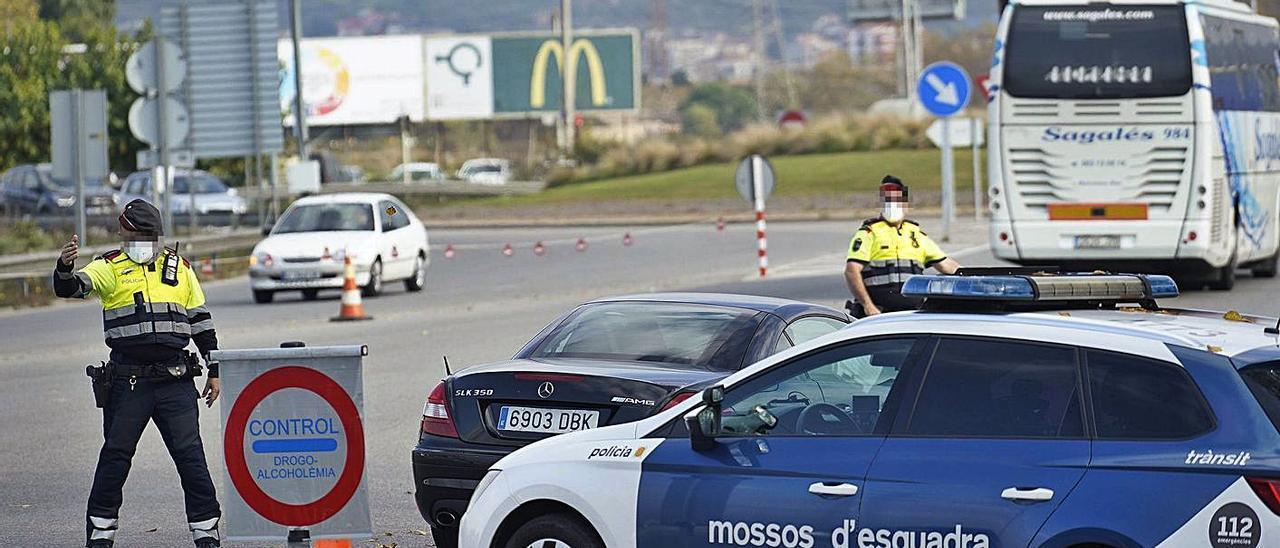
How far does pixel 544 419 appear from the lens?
311 inches

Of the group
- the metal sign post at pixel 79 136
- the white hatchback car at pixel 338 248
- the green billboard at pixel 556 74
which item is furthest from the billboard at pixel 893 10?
the metal sign post at pixel 79 136

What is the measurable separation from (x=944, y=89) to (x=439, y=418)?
74.1ft

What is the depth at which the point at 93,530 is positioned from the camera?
8141mm

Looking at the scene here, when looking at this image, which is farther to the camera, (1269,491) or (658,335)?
(658,335)

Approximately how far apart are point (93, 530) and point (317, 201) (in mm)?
18250

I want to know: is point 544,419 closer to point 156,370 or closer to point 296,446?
point 296,446

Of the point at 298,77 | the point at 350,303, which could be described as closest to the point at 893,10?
the point at 298,77

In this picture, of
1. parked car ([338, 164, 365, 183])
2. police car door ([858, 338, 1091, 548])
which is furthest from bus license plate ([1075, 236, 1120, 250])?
parked car ([338, 164, 365, 183])

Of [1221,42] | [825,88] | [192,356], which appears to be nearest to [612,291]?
[1221,42]

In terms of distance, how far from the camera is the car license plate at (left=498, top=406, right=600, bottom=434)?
25.7 ft

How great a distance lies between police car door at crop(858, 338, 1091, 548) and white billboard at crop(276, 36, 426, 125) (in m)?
91.5

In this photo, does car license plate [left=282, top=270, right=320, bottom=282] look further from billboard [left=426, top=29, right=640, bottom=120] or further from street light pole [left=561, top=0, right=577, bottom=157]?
billboard [left=426, top=29, right=640, bottom=120]

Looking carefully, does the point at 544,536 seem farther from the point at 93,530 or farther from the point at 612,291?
the point at 612,291

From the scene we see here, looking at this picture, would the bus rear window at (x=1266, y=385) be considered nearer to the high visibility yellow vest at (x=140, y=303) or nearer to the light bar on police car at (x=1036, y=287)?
the light bar on police car at (x=1036, y=287)
